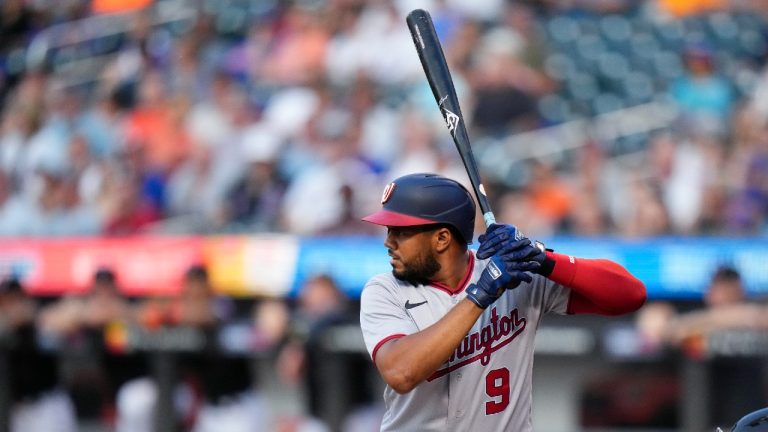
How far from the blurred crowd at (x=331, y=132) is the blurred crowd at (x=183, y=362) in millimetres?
868

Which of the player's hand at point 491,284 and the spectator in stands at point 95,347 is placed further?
the spectator in stands at point 95,347

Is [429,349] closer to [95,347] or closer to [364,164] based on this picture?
[95,347]

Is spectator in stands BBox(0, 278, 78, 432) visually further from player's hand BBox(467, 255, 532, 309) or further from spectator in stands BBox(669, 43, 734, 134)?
player's hand BBox(467, 255, 532, 309)

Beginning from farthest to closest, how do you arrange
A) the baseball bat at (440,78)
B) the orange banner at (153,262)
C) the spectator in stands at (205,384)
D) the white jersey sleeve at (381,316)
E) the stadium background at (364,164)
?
the orange banner at (153,262), the spectator in stands at (205,384), the stadium background at (364,164), the baseball bat at (440,78), the white jersey sleeve at (381,316)

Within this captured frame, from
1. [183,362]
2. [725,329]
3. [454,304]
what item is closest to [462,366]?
[454,304]

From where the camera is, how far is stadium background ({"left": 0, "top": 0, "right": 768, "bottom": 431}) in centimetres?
637

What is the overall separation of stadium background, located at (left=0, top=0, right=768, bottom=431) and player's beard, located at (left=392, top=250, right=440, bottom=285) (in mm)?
2826

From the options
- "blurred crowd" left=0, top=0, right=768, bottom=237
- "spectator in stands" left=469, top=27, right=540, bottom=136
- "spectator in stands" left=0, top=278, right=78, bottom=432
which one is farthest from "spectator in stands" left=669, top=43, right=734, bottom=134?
"spectator in stands" left=0, top=278, right=78, bottom=432

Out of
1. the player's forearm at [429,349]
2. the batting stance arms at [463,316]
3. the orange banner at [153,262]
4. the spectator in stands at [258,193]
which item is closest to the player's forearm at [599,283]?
the batting stance arms at [463,316]

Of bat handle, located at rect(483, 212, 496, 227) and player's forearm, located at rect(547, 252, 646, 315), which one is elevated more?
bat handle, located at rect(483, 212, 496, 227)

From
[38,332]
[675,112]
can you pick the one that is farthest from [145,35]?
[675,112]

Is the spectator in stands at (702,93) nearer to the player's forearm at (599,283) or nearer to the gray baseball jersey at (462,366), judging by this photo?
the player's forearm at (599,283)

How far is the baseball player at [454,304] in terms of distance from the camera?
3.06 m

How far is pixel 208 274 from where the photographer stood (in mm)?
7078
